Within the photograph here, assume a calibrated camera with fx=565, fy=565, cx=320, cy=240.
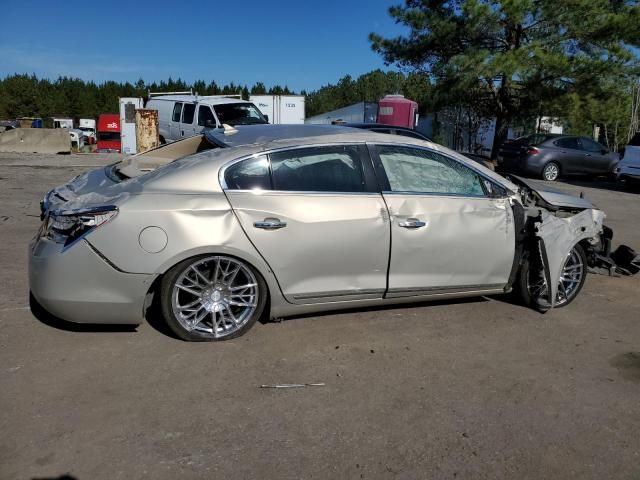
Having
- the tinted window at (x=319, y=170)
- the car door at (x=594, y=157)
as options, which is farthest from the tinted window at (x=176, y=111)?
the tinted window at (x=319, y=170)

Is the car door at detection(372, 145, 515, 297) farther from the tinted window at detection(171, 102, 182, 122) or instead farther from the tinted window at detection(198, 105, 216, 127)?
the tinted window at detection(171, 102, 182, 122)

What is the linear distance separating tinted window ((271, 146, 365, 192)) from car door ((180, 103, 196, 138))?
43.6ft

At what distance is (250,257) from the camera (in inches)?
153

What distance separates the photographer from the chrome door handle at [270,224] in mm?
3895

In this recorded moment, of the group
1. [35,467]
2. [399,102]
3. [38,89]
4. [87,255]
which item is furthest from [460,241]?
[38,89]

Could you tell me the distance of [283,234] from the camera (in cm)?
393

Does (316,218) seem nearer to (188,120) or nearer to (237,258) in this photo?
(237,258)

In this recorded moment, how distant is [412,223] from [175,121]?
15040mm

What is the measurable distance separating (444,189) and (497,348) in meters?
1.28

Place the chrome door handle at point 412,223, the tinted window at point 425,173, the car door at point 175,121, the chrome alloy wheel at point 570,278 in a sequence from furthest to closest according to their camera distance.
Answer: the car door at point 175,121 < the chrome alloy wheel at point 570,278 < the tinted window at point 425,173 < the chrome door handle at point 412,223

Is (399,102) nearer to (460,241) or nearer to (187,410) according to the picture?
(460,241)

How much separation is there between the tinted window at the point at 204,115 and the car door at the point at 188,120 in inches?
12.3

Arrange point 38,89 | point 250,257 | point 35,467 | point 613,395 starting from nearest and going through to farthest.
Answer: point 35,467, point 613,395, point 250,257, point 38,89

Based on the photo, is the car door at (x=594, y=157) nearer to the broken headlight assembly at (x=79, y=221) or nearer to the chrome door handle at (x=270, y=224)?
the chrome door handle at (x=270, y=224)
